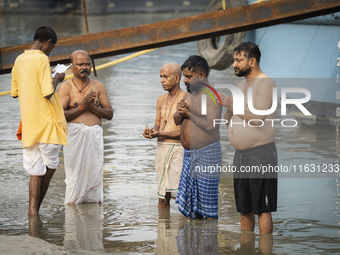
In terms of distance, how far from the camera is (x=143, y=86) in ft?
47.4

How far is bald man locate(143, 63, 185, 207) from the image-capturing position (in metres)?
5.11

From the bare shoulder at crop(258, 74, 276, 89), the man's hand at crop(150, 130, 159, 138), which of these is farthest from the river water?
the bare shoulder at crop(258, 74, 276, 89)

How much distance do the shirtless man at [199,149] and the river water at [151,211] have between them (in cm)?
18

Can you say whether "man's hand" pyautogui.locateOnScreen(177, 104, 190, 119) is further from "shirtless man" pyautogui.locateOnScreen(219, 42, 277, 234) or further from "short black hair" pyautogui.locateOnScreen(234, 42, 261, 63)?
"short black hair" pyautogui.locateOnScreen(234, 42, 261, 63)

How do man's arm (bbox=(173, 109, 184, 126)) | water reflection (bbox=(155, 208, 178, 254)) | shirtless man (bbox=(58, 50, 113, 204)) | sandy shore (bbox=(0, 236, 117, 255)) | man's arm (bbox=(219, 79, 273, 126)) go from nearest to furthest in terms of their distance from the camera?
sandy shore (bbox=(0, 236, 117, 255))
man's arm (bbox=(219, 79, 273, 126))
water reflection (bbox=(155, 208, 178, 254))
man's arm (bbox=(173, 109, 184, 126))
shirtless man (bbox=(58, 50, 113, 204))

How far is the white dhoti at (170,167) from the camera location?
5.12 m

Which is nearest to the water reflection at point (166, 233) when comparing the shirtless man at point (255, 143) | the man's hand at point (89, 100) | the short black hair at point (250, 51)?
the shirtless man at point (255, 143)

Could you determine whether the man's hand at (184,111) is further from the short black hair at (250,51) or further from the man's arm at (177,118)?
the short black hair at (250,51)

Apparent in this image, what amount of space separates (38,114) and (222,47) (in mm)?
5745

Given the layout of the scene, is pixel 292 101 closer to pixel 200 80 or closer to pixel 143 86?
pixel 200 80

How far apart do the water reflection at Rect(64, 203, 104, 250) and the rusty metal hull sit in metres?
1.86

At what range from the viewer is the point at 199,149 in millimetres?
4715

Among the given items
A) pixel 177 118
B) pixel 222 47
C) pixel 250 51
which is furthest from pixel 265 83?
pixel 222 47

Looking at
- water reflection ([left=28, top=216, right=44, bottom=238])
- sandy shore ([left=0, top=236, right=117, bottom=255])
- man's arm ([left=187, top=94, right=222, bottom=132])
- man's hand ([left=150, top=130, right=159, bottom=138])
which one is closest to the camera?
sandy shore ([left=0, top=236, right=117, bottom=255])
